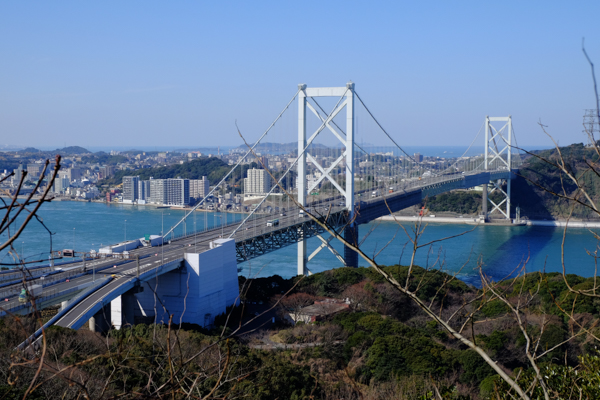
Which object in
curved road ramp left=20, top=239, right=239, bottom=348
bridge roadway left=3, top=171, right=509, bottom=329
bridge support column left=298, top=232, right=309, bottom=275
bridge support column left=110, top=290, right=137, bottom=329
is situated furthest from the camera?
bridge support column left=298, top=232, right=309, bottom=275

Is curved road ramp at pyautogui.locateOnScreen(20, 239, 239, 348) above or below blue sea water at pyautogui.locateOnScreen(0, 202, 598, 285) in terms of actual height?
above

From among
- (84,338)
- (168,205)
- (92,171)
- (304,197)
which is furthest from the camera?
(92,171)

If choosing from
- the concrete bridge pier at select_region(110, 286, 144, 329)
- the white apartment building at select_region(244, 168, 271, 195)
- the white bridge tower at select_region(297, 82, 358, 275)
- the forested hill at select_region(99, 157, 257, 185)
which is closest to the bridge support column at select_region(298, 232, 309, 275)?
the white bridge tower at select_region(297, 82, 358, 275)

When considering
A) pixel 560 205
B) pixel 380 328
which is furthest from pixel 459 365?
pixel 560 205

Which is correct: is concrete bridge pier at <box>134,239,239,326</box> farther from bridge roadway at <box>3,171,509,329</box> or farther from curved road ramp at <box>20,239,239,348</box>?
bridge roadway at <box>3,171,509,329</box>

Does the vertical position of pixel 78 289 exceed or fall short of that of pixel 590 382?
it falls short

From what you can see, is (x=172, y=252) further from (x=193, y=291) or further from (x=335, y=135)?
(x=335, y=135)

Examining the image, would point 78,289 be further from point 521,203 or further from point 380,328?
point 521,203
